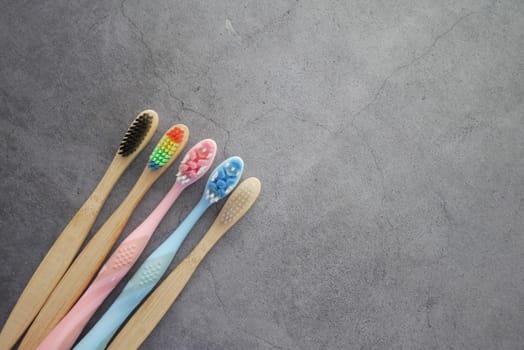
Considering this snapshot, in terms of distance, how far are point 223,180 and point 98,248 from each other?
0.24 m

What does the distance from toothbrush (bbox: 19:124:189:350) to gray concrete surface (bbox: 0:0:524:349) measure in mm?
33

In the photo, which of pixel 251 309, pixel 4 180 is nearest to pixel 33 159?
pixel 4 180

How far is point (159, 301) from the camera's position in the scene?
2.54 ft

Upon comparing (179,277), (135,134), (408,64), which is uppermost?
(408,64)

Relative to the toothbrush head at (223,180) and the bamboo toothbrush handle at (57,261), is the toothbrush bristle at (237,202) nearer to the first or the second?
the toothbrush head at (223,180)

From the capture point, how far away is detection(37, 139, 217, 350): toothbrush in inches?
29.4

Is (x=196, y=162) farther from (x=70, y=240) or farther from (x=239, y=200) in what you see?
(x=70, y=240)

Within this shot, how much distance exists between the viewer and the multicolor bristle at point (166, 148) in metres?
0.79

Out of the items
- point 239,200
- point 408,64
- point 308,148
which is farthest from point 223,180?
point 408,64

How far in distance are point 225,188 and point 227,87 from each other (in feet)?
0.62

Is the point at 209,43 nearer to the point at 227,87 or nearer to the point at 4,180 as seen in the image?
the point at 227,87

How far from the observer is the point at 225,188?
79 centimetres

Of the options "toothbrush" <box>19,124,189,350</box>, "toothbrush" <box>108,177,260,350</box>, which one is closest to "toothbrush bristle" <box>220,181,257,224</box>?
"toothbrush" <box>108,177,260,350</box>

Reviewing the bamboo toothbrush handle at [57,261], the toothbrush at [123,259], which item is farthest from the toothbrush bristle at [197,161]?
the bamboo toothbrush handle at [57,261]
